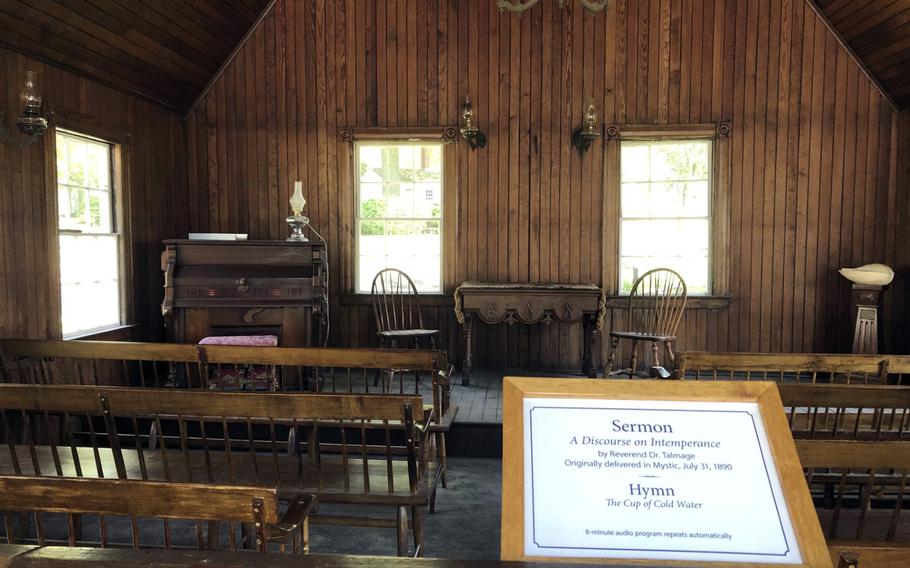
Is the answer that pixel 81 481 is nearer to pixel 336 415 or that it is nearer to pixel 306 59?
pixel 336 415

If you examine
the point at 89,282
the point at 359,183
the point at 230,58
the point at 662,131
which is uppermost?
the point at 230,58

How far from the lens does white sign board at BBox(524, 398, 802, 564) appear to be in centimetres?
101

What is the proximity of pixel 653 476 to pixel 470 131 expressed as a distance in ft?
16.3

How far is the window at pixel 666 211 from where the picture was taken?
5.86 metres

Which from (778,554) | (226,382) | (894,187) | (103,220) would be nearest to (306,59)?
(103,220)

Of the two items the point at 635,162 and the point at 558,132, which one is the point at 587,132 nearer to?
the point at 558,132

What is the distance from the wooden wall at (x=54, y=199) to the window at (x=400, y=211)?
5.80 feet

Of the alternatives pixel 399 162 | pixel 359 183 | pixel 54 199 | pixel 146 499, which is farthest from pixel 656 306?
pixel 146 499

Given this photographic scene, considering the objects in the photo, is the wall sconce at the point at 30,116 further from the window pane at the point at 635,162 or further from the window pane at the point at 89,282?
the window pane at the point at 635,162

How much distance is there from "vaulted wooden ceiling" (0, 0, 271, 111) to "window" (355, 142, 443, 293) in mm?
1526

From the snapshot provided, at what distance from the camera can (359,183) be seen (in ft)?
20.0

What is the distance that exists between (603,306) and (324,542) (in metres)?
3.11

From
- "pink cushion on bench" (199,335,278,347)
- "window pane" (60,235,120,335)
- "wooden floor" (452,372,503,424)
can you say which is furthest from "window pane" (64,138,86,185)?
"wooden floor" (452,372,503,424)

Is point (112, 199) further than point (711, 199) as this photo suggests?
No
